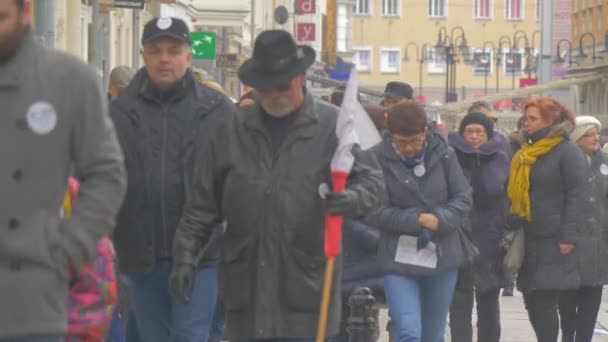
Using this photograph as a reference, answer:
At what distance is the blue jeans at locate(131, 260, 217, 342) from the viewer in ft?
29.4

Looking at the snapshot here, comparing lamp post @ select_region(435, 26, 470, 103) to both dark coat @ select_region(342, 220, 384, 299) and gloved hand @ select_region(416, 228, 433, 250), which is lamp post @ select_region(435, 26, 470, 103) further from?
gloved hand @ select_region(416, 228, 433, 250)

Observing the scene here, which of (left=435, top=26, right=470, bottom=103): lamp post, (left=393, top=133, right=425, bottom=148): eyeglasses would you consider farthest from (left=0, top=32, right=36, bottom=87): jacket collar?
(left=435, top=26, right=470, bottom=103): lamp post

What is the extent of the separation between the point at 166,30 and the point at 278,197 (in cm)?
187

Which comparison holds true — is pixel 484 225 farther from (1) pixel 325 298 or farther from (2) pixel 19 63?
(2) pixel 19 63

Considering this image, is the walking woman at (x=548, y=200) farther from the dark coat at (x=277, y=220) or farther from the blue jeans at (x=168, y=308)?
the dark coat at (x=277, y=220)

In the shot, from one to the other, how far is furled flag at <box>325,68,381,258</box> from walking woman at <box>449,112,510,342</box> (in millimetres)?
4090

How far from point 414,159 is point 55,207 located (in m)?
5.08

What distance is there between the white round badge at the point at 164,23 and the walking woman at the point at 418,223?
179cm

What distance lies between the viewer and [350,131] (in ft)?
25.5

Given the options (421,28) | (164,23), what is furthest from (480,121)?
(421,28)

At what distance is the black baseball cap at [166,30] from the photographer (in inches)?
365

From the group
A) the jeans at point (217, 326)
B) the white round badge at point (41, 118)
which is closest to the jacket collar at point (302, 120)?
the white round badge at point (41, 118)

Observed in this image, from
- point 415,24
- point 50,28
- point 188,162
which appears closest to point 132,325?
point 188,162

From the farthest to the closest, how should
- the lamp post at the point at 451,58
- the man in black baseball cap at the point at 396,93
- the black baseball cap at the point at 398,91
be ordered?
the lamp post at the point at 451,58 → the black baseball cap at the point at 398,91 → the man in black baseball cap at the point at 396,93
